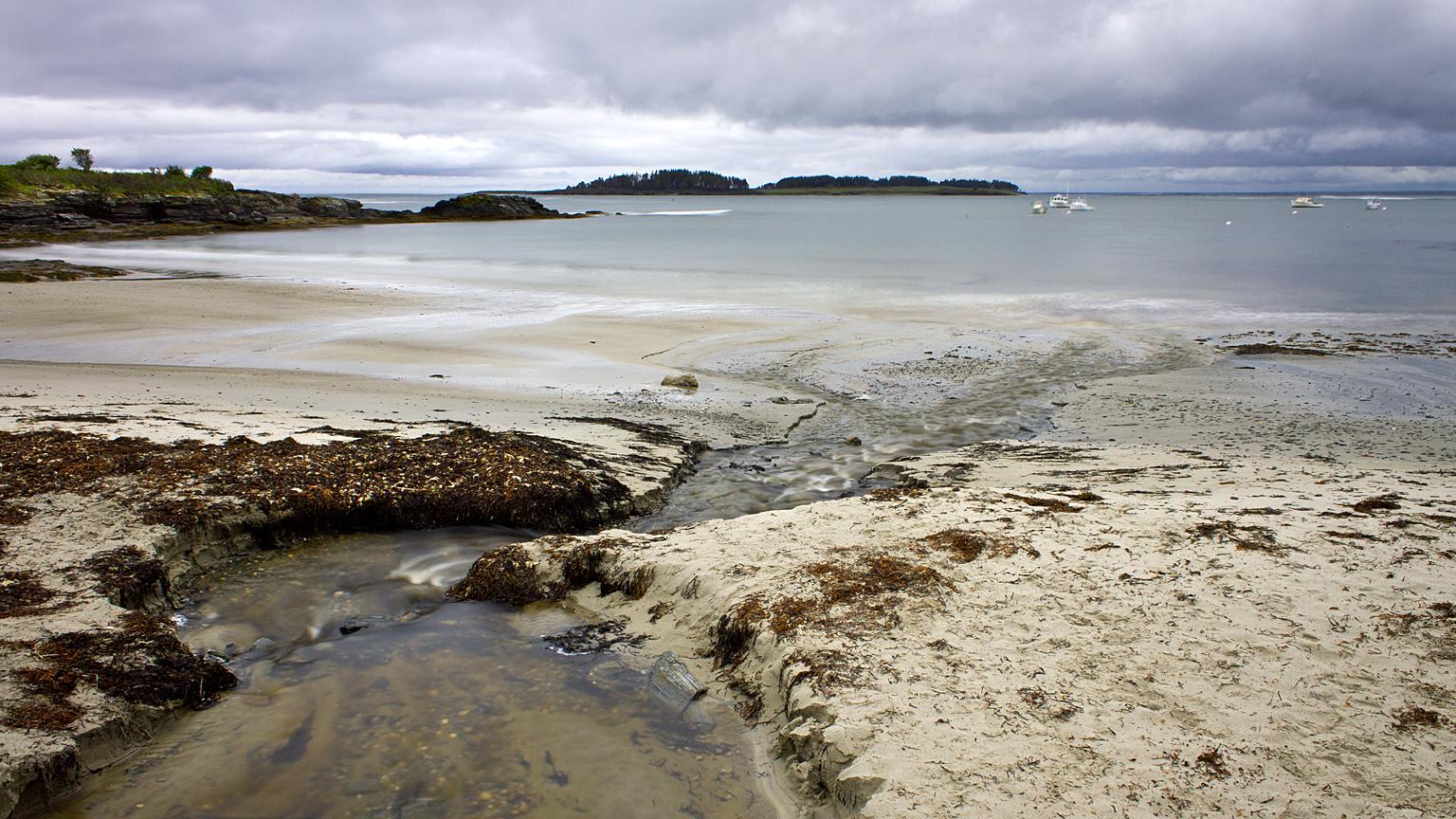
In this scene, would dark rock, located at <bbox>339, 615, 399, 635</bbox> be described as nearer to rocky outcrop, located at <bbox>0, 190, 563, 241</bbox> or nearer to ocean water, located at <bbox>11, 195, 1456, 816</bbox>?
ocean water, located at <bbox>11, 195, 1456, 816</bbox>

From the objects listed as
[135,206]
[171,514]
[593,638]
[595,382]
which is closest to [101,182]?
[135,206]

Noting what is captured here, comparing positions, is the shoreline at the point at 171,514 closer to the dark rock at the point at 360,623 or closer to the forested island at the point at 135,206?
the dark rock at the point at 360,623

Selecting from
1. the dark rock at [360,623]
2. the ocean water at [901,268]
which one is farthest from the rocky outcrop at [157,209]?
the dark rock at [360,623]

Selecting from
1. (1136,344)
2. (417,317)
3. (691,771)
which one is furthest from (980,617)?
(417,317)

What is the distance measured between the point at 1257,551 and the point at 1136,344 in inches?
502

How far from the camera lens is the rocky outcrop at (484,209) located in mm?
94750

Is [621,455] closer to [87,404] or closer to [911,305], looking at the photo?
[87,404]

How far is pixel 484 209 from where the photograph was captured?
98.6 metres

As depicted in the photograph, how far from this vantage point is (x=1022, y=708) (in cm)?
406

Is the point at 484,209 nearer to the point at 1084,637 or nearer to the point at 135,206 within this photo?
the point at 135,206

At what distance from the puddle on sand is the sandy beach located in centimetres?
29

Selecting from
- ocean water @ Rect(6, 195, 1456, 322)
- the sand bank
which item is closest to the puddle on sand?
the sand bank

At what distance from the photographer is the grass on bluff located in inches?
1965

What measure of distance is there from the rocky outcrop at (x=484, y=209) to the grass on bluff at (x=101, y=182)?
24.6 m
